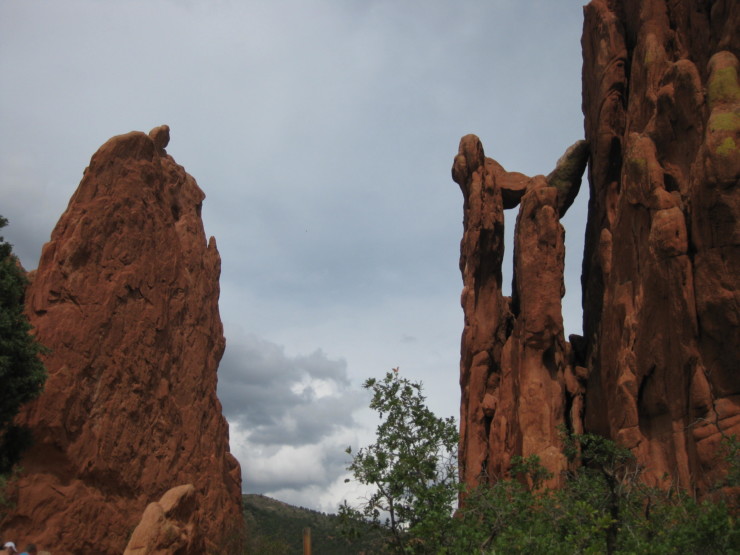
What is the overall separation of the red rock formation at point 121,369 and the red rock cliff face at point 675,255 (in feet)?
62.4

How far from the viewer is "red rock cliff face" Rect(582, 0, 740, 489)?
22.2m

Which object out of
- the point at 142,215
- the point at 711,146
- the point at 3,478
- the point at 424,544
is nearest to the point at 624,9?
the point at 711,146

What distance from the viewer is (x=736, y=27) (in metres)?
25.3

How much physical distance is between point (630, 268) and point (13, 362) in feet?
78.5

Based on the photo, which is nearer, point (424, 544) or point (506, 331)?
point (424, 544)

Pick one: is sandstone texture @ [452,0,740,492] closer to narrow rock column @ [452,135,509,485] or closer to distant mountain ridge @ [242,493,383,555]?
narrow rock column @ [452,135,509,485]

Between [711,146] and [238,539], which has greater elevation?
[711,146]

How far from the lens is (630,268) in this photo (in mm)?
28266

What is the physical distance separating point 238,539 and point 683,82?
97.2 feet

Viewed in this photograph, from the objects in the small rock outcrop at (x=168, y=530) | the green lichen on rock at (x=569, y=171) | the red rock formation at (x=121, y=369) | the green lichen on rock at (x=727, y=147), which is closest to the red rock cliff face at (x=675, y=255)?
the green lichen on rock at (x=727, y=147)

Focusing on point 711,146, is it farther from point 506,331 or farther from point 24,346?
point 24,346

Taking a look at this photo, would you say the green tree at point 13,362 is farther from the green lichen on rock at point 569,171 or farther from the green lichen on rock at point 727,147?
the green lichen on rock at point 569,171

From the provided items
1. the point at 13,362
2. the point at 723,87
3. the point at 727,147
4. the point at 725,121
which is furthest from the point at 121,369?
the point at 723,87

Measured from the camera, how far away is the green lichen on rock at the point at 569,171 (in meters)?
40.4
